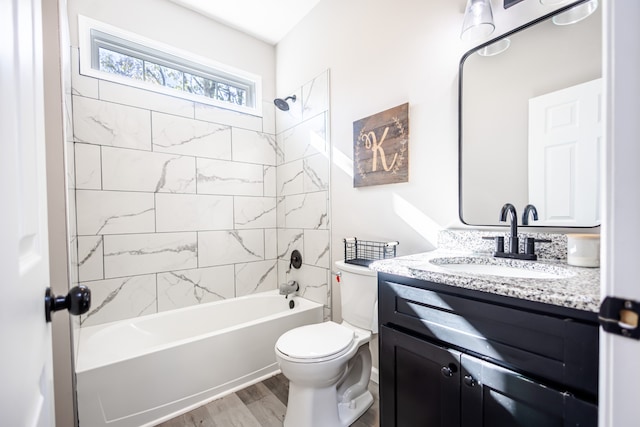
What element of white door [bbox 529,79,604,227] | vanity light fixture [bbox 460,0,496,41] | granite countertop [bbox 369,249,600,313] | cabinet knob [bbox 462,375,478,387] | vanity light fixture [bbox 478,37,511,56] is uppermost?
vanity light fixture [bbox 460,0,496,41]

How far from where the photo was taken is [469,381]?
88 centimetres

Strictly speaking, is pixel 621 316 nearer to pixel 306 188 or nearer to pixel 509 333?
pixel 509 333

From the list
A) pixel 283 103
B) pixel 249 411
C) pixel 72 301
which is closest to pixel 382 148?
pixel 283 103

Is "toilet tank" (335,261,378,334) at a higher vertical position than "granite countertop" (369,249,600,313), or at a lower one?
lower

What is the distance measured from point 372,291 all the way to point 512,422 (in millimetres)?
861

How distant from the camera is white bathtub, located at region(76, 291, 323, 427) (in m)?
1.52

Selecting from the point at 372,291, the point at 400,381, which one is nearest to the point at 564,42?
the point at 372,291

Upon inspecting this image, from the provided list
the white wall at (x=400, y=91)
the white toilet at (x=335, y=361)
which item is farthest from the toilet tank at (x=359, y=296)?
the white wall at (x=400, y=91)

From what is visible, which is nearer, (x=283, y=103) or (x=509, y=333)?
(x=509, y=333)

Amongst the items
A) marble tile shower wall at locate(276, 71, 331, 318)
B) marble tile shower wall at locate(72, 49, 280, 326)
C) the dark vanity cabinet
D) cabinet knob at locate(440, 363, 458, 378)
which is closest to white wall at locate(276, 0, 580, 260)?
marble tile shower wall at locate(276, 71, 331, 318)

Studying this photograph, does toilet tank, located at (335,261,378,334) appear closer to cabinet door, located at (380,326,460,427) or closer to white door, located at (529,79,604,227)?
cabinet door, located at (380,326,460,427)

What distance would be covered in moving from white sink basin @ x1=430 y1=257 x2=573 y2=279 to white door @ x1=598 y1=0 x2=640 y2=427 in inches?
21.2

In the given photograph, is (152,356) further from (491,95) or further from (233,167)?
(491,95)

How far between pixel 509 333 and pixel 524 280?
16 cm
